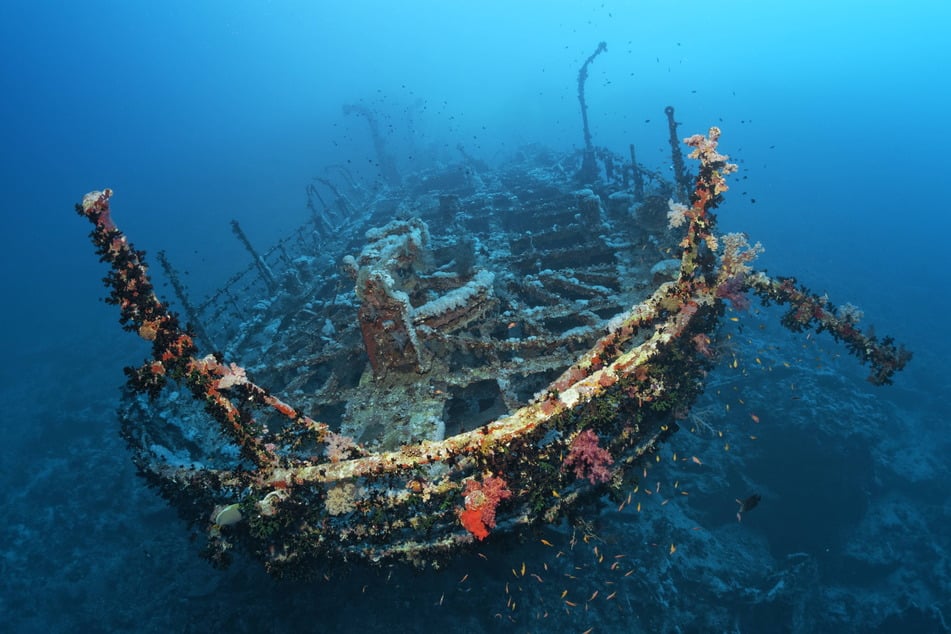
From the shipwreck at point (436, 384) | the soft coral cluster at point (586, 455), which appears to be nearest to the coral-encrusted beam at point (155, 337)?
the shipwreck at point (436, 384)

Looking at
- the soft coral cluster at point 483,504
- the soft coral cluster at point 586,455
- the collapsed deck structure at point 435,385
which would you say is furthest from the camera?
the soft coral cluster at point 586,455

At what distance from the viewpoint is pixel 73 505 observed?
1650 cm

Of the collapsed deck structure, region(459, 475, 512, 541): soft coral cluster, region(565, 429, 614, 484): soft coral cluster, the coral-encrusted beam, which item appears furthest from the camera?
region(565, 429, 614, 484): soft coral cluster

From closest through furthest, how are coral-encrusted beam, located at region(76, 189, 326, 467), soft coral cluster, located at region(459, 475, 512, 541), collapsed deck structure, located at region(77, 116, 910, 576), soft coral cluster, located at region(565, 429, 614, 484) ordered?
coral-encrusted beam, located at region(76, 189, 326, 467) → soft coral cluster, located at region(459, 475, 512, 541) → collapsed deck structure, located at region(77, 116, 910, 576) → soft coral cluster, located at region(565, 429, 614, 484)

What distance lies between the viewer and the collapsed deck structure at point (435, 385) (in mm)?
5211

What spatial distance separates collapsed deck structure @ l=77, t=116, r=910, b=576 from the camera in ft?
17.1

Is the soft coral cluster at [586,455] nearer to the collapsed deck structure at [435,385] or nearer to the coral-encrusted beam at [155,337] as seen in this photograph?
the collapsed deck structure at [435,385]

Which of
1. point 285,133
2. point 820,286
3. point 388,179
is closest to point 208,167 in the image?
point 285,133

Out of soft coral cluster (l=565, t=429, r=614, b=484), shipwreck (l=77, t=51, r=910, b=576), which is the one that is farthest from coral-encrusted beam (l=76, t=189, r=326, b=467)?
soft coral cluster (l=565, t=429, r=614, b=484)

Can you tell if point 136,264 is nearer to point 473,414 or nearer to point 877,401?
point 473,414

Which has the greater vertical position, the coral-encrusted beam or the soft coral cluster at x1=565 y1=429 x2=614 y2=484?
the coral-encrusted beam

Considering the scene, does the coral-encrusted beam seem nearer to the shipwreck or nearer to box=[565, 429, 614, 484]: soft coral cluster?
the shipwreck

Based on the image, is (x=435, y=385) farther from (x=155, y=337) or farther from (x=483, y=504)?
(x=155, y=337)

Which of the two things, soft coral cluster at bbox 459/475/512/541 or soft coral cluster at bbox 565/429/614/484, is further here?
soft coral cluster at bbox 565/429/614/484
